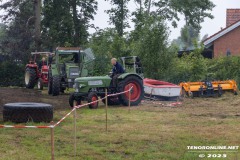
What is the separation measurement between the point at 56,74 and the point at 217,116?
33.0 ft

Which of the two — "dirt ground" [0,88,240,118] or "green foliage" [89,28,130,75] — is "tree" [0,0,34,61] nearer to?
"green foliage" [89,28,130,75]

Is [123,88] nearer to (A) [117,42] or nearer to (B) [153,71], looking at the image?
(B) [153,71]

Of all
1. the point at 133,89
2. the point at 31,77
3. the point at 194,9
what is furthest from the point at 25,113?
the point at 194,9

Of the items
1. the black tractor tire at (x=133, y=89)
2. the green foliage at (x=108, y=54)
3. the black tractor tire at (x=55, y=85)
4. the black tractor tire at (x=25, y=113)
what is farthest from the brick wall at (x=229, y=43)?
the black tractor tire at (x=25, y=113)

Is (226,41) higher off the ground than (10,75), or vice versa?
(226,41)

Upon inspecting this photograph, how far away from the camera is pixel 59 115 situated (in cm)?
1583

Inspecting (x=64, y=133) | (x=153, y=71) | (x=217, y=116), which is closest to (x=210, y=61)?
(x=153, y=71)

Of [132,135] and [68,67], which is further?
[68,67]

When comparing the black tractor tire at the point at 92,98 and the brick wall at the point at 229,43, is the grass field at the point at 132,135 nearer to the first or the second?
the black tractor tire at the point at 92,98

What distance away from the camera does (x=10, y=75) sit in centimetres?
3553

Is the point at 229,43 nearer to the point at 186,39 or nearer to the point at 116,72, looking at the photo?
the point at 116,72

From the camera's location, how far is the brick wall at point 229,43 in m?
35.8

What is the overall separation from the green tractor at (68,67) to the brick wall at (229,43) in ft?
47.7

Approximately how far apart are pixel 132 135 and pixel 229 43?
2541 cm
